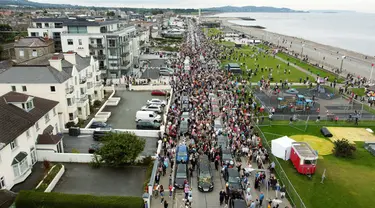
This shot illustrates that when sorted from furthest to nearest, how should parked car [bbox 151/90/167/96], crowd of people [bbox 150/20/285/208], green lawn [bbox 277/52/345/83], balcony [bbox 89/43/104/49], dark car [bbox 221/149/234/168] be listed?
green lawn [bbox 277/52/345/83], balcony [bbox 89/43/104/49], parked car [bbox 151/90/167/96], dark car [bbox 221/149/234/168], crowd of people [bbox 150/20/285/208]

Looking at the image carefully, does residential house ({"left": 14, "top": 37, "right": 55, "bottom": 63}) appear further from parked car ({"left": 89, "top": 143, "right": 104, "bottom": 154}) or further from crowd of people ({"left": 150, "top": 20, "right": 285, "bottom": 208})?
parked car ({"left": 89, "top": 143, "right": 104, "bottom": 154})

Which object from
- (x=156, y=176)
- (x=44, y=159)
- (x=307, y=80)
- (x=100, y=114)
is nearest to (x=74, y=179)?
(x=44, y=159)

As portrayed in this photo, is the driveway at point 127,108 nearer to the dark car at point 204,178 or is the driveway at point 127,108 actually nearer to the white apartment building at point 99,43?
the white apartment building at point 99,43

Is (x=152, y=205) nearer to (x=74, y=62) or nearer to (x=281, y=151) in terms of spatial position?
(x=281, y=151)

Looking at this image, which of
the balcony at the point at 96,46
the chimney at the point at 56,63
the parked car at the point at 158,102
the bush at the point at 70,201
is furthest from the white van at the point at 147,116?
the balcony at the point at 96,46

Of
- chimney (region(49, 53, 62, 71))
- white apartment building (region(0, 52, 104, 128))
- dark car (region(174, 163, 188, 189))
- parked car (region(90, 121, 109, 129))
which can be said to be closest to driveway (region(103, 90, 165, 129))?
parked car (region(90, 121, 109, 129))
